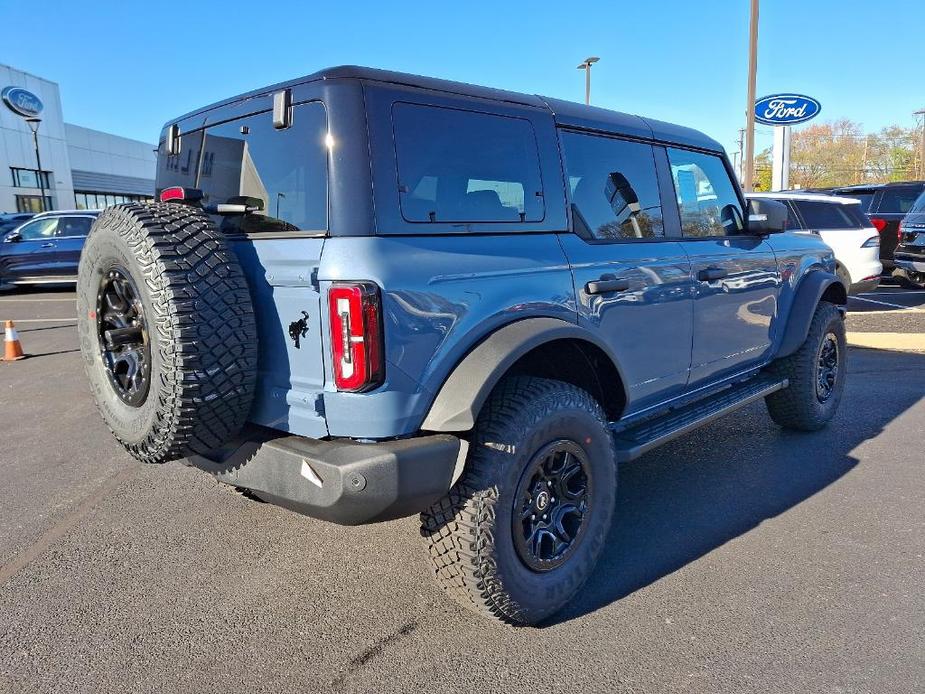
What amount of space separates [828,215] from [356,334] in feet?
31.1

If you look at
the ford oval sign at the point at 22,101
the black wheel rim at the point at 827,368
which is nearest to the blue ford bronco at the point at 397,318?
the black wheel rim at the point at 827,368

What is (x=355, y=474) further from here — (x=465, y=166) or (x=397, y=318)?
(x=465, y=166)

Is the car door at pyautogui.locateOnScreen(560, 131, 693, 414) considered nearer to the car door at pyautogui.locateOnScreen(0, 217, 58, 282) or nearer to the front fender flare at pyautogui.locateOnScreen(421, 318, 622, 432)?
the front fender flare at pyautogui.locateOnScreen(421, 318, 622, 432)

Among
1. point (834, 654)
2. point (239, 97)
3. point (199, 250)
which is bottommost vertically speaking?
point (834, 654)

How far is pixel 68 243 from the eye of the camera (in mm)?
14898

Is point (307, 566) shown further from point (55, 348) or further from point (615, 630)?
point (55, 348)

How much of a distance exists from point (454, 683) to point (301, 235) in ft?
5.31

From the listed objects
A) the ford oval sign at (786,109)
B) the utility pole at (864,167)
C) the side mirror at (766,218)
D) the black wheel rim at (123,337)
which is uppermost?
the utility pole at (864,167)

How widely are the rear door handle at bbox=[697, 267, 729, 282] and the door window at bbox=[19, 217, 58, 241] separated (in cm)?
1549

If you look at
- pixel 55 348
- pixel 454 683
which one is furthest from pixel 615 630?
pixel 55 348

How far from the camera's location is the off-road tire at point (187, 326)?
2232mm

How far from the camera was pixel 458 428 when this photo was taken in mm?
2283

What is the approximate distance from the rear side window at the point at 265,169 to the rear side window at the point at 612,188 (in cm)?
120

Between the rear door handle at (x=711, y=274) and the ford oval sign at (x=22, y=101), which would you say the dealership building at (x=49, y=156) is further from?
the rear door handle at (x=711, y=274)
